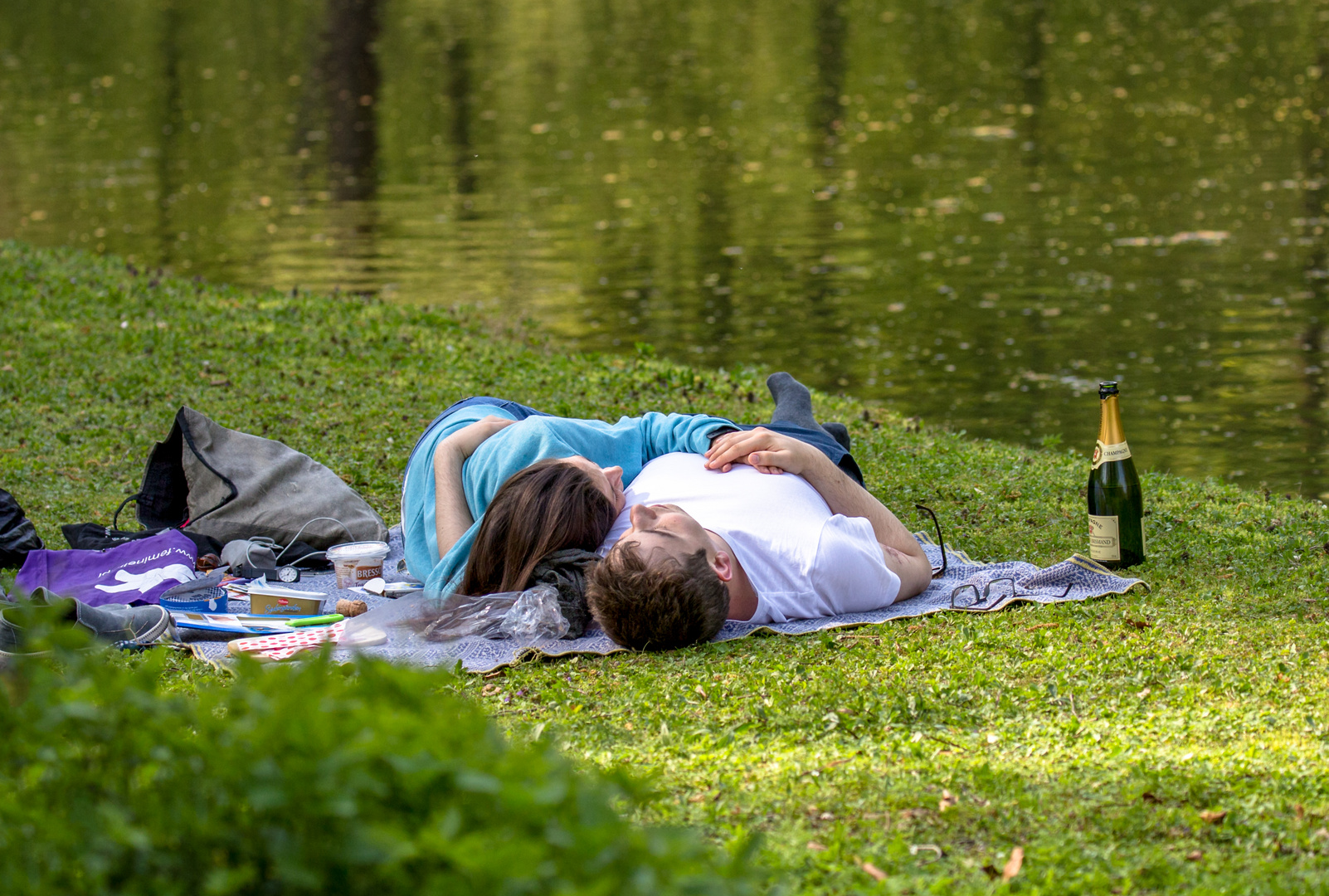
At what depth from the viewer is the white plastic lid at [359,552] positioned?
18.1 ft

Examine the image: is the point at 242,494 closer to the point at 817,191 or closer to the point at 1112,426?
the point at 1112,426

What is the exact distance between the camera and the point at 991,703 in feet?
12.7

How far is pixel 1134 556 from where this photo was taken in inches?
214

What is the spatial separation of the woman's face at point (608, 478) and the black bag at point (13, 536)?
8.07ft

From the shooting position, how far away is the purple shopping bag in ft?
17.2

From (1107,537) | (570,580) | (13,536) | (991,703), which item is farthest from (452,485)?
(1107,537)

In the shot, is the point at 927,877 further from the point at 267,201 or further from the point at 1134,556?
the point at 267,201

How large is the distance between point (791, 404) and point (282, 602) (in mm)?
2425

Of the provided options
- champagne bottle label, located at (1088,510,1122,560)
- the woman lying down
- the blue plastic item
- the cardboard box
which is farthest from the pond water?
the blue plastic item

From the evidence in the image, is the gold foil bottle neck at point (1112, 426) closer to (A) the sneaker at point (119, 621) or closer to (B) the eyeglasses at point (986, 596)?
(B) the eyeglasses at point (986, 596)

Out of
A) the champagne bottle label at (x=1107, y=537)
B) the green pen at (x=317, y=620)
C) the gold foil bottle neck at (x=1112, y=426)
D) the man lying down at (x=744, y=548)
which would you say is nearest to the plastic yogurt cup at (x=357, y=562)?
the green pen at (x=317, y=620)

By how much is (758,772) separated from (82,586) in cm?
313

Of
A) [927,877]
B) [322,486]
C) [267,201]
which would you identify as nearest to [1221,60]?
[267,201]

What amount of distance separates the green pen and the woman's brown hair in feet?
1.72
